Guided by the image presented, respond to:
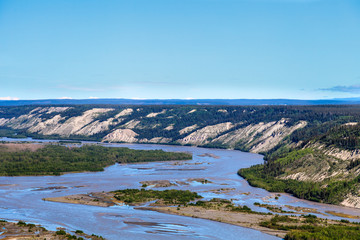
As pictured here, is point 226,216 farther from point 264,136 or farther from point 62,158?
point 264,136

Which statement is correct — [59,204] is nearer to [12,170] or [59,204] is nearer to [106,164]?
[12,170]

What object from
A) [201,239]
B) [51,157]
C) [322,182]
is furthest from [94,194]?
[51,157]

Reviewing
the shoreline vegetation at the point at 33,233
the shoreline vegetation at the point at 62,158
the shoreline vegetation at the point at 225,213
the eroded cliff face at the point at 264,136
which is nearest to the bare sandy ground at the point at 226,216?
the shoreline vegetation at the point at 225,213

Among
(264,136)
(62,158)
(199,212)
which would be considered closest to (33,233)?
(199,212)

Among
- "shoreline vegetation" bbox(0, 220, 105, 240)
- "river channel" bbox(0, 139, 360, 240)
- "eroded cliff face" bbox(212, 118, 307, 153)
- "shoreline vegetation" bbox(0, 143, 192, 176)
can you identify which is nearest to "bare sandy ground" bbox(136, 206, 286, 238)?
"river channel" bbox(0, 139, 360, 240)

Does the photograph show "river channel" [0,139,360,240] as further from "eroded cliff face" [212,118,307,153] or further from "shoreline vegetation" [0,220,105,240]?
"eroded cliff face" [212,118,307,153]

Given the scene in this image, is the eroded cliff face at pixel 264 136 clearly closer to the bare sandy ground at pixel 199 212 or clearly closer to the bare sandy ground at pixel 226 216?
the bare sandy ground at pixel 199 212
